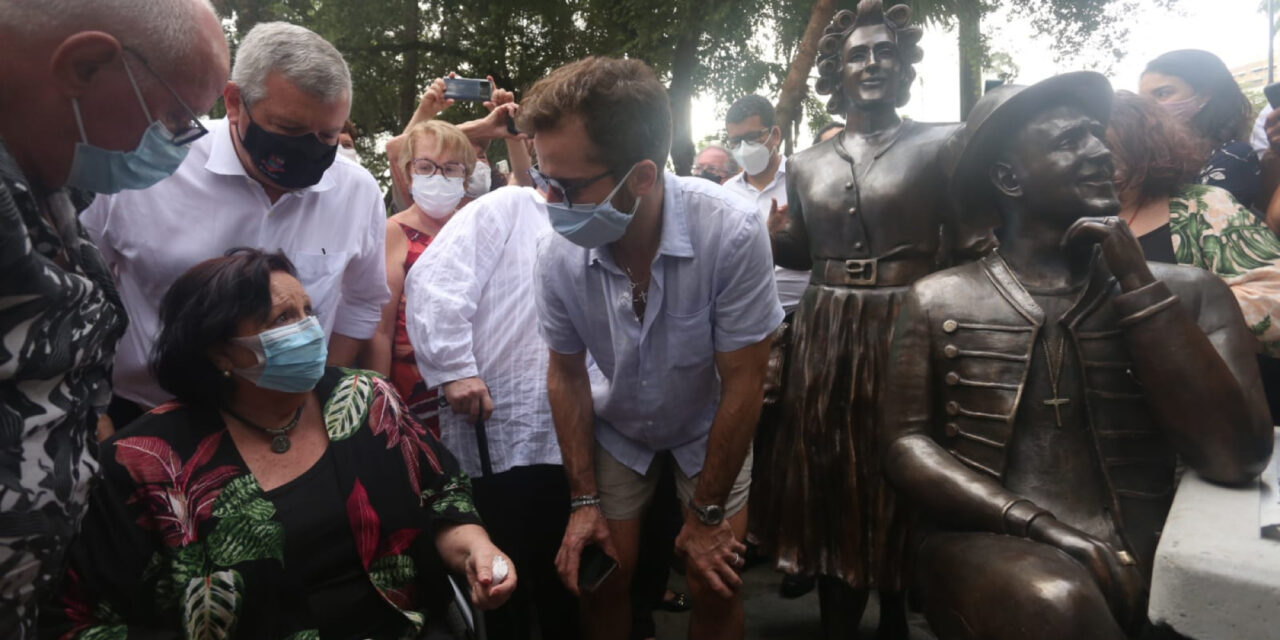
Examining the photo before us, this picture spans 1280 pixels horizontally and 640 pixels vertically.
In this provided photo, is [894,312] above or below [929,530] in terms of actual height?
above

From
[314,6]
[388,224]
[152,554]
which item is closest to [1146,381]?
[152,554]

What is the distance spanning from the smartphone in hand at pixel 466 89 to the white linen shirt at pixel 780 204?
1257 mm

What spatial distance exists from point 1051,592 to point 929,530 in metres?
0.58

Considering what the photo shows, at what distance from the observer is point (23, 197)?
1288mm

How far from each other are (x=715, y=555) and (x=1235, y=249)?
75.1 inches

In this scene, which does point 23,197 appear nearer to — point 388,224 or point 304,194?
point 304,194

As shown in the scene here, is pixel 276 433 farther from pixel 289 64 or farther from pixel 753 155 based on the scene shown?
pixel 753 155

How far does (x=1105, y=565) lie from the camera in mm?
1955

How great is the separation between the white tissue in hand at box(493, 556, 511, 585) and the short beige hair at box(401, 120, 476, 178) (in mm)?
2136

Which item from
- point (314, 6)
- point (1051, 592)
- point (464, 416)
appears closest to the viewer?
point (1051, 592)

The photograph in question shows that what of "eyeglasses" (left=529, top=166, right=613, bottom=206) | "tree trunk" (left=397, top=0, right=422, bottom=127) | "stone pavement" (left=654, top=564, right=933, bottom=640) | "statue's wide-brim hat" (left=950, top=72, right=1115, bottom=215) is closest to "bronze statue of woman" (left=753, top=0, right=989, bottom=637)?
"stone pavement" (left=654, top=564, right=933, bottom=640)

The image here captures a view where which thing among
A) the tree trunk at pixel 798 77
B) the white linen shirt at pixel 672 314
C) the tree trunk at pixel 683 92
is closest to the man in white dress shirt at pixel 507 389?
the white linen shirt at pixel 672 314

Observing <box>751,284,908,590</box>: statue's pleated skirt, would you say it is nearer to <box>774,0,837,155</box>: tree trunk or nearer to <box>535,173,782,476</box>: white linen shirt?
<box>535,173,782,476</box>: white linen shirt

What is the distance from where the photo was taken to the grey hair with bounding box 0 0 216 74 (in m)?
1.33
